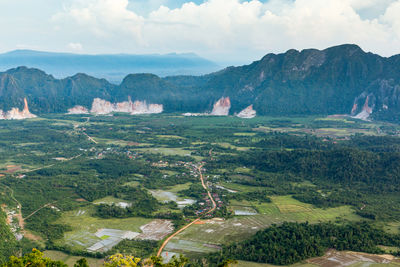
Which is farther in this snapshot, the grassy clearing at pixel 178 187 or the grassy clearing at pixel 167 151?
the grassy clearing at pixel 167 151

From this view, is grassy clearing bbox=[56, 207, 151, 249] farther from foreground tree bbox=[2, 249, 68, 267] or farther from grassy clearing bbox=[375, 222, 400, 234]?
grassy clearing bbox=[375, 222, 400, 234]

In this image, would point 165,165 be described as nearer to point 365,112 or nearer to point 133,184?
point 133,184

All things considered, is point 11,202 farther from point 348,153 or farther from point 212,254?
point 348,153

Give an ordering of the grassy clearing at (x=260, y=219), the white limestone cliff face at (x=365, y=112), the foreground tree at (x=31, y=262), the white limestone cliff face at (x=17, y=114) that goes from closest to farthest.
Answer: the foreground tree at (x=31, y=262) → the grassy clearing at (x=260, y=219) → the white limestone cliff face at (x=17, y=114) → the white limestone cliff face at (x=365, y=112)

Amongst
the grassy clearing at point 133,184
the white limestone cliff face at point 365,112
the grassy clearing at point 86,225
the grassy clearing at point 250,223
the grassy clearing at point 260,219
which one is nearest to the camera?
the grassy clearing at point 86,225

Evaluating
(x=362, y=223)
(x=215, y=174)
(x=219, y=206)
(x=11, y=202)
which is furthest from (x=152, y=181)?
(x=362, y=223)

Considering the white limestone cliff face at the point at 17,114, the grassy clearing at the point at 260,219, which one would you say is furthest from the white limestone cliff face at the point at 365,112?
the white limestone cliff face at the point at 17,114

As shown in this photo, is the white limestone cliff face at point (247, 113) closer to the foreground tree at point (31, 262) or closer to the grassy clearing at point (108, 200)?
the grassy clearing at point (108, 200)
